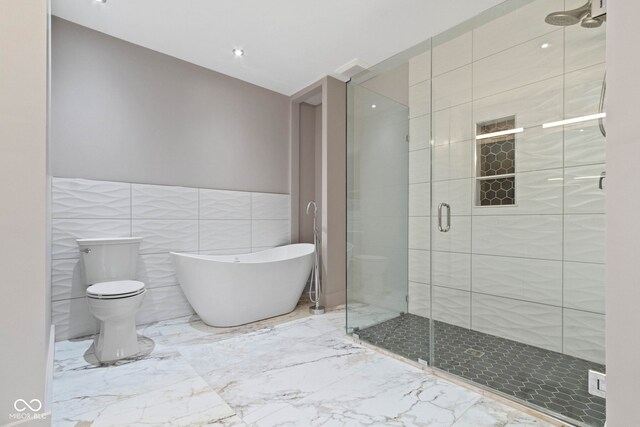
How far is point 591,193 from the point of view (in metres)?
1.81

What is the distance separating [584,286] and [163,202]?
3177 mm

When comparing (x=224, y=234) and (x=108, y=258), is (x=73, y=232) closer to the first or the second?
(x=108, y=258)

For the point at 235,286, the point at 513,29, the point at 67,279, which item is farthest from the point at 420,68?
the point at 67,279

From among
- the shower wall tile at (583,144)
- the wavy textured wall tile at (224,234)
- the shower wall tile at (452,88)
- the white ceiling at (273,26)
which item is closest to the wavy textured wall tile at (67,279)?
the wavy textured wall tile at (224,234)

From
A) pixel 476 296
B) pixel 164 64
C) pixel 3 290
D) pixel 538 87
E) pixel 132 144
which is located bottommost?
pixel 476 296

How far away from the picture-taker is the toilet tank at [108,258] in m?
2.30

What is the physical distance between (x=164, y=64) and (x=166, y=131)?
621mm

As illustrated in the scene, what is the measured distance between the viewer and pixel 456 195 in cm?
241

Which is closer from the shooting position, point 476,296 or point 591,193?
point 591,193

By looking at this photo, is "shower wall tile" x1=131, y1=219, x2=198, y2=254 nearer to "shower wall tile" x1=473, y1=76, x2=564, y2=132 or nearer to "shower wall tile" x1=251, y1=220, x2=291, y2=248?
"shower wall tile" x1=251, y1=220, x2=291, y2=248

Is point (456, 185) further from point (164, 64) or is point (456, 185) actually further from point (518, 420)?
point (164, 64)

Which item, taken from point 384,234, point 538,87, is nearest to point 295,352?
point 384,234

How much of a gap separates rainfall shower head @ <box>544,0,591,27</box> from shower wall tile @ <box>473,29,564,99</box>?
66 millimetres

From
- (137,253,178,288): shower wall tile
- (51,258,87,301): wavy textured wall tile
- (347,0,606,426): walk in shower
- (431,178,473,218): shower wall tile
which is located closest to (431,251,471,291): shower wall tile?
(347,0,606,426): walk in shower
